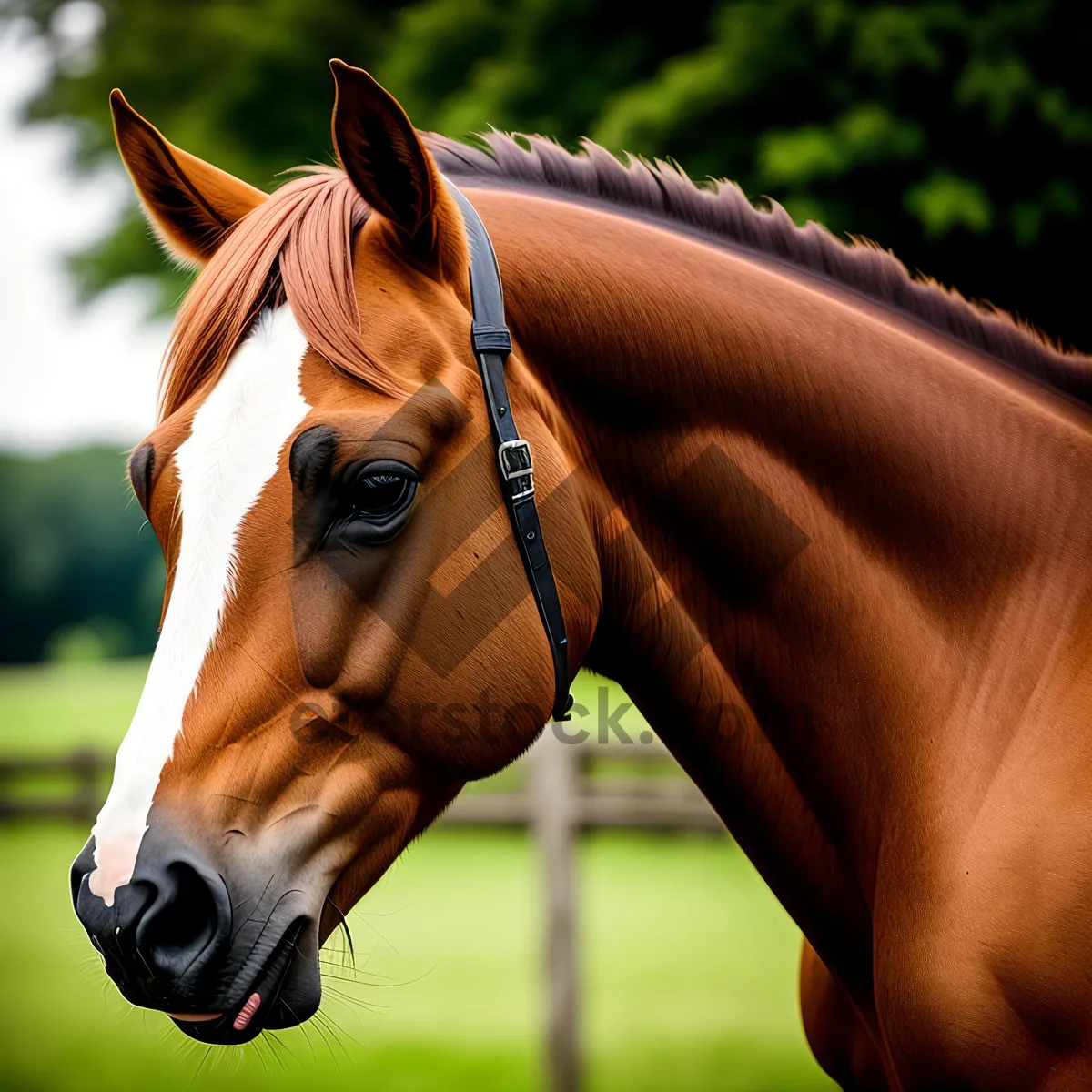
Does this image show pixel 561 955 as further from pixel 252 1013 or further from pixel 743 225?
pixel 743 225

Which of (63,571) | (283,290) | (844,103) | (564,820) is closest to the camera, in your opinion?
(283,290)

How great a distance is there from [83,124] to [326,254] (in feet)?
36.5

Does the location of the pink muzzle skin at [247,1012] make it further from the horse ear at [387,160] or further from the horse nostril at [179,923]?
the horse ear at [387,160]

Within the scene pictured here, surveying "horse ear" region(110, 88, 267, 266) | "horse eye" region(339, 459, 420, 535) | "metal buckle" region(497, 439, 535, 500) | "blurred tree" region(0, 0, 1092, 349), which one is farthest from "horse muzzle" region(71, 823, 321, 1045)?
"blurred tree" region(0, 0, 1092, 349)

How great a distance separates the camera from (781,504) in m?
1.99

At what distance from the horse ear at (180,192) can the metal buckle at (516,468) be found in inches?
31.5

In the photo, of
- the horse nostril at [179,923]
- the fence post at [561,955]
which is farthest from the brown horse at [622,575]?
the fence post at [561,955]

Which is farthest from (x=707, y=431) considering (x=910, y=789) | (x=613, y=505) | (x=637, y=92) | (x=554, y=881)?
(x=637, y=92)

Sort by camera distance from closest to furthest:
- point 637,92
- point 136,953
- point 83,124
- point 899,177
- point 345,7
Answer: point 136,953 → point 899,177 → point 637,92 → point 345,7 → point 83,124

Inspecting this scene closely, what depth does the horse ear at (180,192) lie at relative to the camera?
6.79ft

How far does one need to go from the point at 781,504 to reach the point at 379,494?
0.78 meters

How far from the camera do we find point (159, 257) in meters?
10.2

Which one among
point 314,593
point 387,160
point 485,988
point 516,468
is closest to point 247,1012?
point 314,593

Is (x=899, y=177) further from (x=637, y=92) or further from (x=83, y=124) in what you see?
(x=83, y=124)
